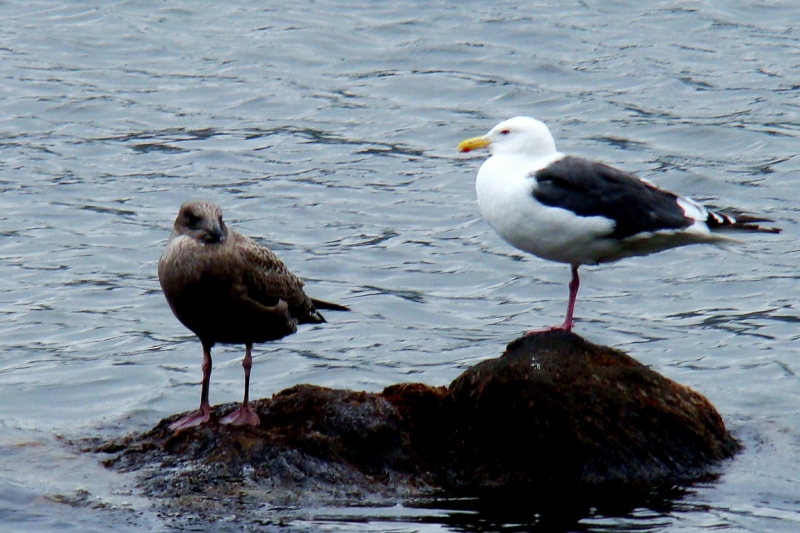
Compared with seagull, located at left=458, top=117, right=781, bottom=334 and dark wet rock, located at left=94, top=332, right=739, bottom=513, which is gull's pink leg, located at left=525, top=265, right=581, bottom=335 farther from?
dark wet rock, located at left=94, top=332, right=739, bottom=513

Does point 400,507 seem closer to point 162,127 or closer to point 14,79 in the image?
point 162,127

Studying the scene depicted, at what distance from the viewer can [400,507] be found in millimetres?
6566

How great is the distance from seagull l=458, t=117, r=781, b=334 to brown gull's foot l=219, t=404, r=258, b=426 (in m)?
1.81

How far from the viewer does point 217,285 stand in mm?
6840

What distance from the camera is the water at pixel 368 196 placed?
8.89m

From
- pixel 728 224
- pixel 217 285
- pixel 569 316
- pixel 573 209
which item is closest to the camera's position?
pixel 217 285

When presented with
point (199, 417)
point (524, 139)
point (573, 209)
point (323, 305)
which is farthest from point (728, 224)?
point (199, 417)

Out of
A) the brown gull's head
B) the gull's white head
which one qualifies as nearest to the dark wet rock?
the brown gull's head

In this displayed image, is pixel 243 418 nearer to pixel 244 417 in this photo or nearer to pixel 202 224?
pixel 244 417

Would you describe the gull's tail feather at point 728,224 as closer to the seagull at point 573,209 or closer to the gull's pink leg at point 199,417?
the seagull at point 573,209

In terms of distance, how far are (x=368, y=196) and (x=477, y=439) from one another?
7.88 meters

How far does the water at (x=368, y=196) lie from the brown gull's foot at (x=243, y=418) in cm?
67

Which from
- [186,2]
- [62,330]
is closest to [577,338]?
[62,330]

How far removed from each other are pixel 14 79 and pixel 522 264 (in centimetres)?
911
